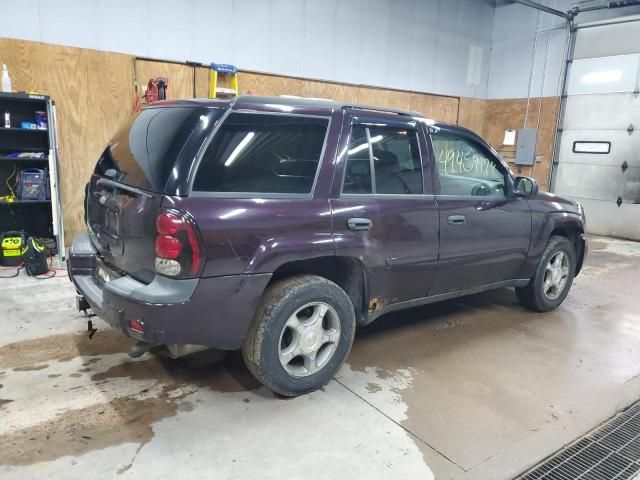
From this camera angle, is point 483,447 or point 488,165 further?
point 488,165

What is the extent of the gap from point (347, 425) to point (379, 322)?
1.55m

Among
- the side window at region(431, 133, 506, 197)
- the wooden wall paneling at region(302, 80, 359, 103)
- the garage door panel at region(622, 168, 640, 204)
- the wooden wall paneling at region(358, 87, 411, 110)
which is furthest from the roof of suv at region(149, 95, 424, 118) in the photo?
the garage door panel at region(622, 168, 640, 204)

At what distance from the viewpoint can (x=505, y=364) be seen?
11.1 feet

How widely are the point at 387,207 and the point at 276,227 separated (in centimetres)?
83

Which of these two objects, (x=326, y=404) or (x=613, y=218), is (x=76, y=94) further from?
(x=613, y=218)

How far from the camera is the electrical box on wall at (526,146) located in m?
10.1

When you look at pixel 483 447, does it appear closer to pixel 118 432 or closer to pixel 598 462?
pixel 598 462

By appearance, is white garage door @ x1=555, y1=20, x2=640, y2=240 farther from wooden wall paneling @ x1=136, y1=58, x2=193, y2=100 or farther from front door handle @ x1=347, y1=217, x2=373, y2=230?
front door handle @ x1=347, y1=217, x2=373, y2=230

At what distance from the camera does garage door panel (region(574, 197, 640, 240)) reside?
8.71 metres

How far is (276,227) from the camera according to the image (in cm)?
251

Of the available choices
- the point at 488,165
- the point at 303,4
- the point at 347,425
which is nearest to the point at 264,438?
the point at 347,425

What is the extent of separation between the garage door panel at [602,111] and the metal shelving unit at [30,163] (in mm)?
9155

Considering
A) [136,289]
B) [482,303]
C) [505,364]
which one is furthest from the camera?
[482,303]

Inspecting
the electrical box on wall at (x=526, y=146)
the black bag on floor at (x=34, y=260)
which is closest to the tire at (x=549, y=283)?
the black bag on floor at (x=34, y=260)
